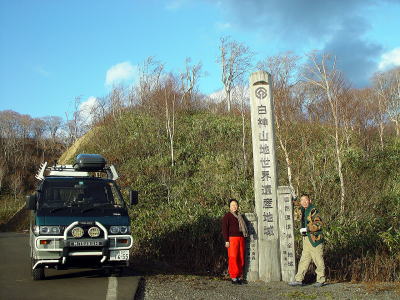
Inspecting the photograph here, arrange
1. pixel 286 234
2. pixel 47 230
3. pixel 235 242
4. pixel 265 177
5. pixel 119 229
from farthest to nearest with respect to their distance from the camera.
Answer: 1. pixel 265 177
2. pixel 286 234
3. pixel 235 242
4. pixel 119 229
5. pixel 47 230

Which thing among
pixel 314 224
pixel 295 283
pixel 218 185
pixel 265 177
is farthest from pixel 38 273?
pixel 218 185

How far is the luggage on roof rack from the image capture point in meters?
9.80

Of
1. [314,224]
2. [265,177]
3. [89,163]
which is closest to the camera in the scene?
[314,224]

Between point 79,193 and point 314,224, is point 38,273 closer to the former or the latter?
point 79,193

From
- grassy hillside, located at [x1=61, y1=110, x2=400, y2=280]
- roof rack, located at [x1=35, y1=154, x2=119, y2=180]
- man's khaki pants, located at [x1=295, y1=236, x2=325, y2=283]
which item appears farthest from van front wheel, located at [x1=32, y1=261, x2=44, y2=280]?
man's khaki pants, located at [x1=295, y1=236, x2=325, y2=283]

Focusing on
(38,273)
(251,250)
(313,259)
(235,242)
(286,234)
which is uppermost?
(286,234)

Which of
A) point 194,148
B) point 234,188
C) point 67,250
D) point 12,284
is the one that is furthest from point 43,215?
point 194,148

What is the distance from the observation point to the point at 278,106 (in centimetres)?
1850

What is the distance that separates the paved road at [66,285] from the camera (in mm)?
7100

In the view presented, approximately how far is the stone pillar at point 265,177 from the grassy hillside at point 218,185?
2285mm

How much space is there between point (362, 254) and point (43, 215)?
7464 millimetres

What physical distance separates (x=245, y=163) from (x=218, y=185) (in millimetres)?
2341

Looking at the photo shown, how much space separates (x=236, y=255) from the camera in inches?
336

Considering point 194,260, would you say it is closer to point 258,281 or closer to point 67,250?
point 258,281
